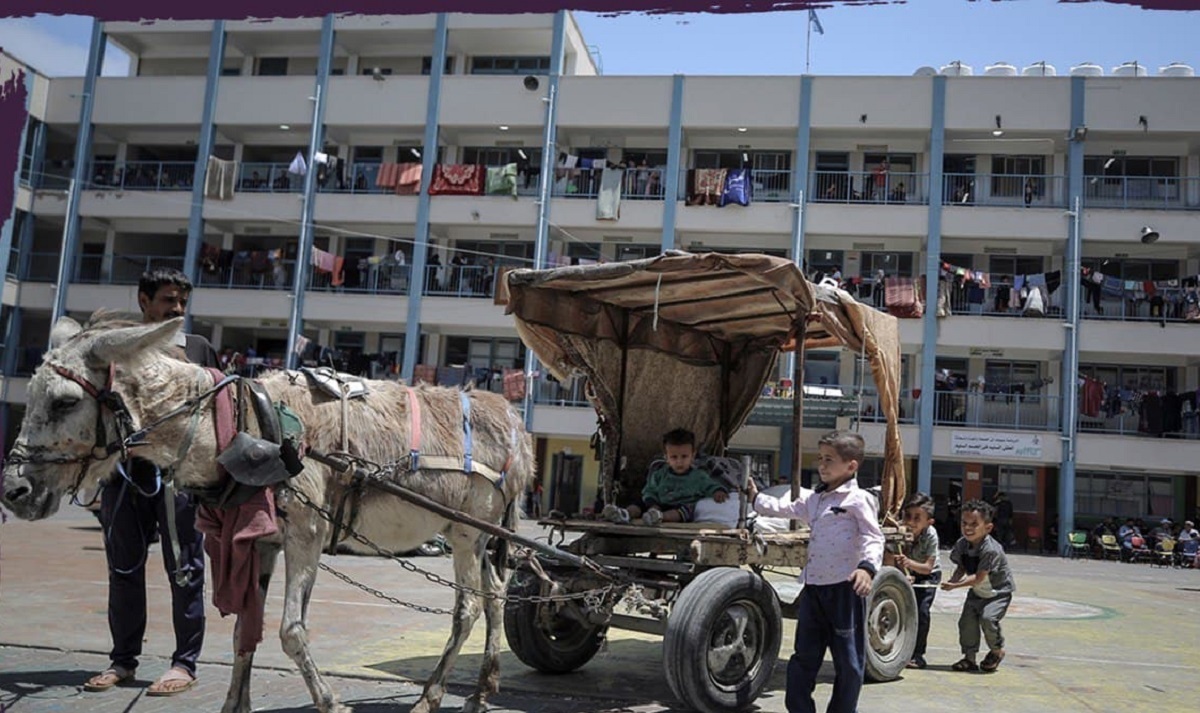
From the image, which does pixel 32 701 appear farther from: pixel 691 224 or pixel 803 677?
pixel 691 224

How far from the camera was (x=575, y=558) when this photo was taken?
604 cm

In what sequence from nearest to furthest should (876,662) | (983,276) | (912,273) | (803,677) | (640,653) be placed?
(803,677), (876,662), (640,653), (983,276), (912,273)

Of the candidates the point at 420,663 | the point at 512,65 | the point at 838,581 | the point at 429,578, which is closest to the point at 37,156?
the point at 512,65

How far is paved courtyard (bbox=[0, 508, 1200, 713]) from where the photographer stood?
6.00 meters

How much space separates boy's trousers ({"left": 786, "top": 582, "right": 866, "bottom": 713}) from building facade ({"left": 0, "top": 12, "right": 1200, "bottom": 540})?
22792 millimetres

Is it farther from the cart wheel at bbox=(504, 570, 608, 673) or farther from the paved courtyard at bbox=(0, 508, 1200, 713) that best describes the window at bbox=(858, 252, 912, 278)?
the cart wheel at bbox=(504, 570, 608, 673)

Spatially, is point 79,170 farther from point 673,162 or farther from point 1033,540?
point 1033,540

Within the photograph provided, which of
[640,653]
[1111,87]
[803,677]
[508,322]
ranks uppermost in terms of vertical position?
[1111,87]

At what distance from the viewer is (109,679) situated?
5.75 meters

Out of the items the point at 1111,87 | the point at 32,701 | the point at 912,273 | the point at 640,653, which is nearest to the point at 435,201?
the point at 912,273

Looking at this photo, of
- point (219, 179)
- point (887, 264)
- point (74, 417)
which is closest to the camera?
point (74, 417)

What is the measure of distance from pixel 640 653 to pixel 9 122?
6.26 metres

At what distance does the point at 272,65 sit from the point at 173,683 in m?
36.3

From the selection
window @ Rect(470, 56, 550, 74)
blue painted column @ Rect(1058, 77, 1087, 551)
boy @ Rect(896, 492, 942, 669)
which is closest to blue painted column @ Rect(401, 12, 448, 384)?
window @ Rect(470, 56, 550, 74)
